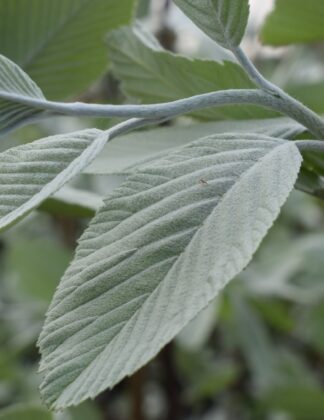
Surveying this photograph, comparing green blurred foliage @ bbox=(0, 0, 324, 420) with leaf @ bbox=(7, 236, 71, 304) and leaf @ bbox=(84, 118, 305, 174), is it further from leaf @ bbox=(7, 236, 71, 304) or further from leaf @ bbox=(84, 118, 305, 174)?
leaf @ bbox=(84, 118, 305, 174)

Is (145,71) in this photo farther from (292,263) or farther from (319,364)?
(319,364)

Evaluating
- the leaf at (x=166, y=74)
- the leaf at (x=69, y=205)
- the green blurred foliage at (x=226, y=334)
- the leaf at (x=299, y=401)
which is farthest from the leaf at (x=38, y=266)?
the leaf at (x=166, y=74)

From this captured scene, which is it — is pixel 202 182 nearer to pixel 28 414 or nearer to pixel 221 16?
pixel 221 16

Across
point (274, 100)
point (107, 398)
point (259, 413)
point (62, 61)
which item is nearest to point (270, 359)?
point (259, 413)

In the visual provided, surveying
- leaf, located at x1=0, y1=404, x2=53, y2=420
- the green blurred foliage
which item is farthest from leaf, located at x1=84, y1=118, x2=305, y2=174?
the green blurred foliage

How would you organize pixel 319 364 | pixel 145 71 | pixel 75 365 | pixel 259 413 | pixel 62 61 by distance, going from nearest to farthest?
pixel 75 365 → pixel 145 71 → pixel 62 61 → pixel 259 413 → pixel 319 364

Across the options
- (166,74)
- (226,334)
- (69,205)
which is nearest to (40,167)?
(166,74)
